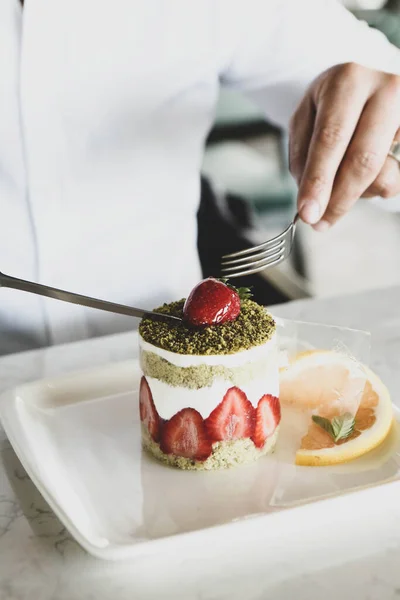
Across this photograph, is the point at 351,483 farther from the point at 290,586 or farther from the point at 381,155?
the point at 381,155

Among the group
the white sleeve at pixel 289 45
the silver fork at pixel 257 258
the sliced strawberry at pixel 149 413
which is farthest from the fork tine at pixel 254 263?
the white sleeve at pixel 289 45

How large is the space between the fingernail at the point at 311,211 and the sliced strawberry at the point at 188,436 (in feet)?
1.08

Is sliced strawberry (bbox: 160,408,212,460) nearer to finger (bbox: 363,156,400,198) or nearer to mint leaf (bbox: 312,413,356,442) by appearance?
mint leaf (bbox: 312,413,356,442)

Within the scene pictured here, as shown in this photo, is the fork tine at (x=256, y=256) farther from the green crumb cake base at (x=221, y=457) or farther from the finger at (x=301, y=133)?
the green crumb cake base at (x=221, y=457)

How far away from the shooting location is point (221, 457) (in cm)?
81

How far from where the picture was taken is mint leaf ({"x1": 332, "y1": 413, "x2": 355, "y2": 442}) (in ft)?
2.69

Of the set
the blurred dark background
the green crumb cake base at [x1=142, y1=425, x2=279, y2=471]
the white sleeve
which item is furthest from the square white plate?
the blurred dark background

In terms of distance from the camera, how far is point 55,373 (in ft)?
3.51

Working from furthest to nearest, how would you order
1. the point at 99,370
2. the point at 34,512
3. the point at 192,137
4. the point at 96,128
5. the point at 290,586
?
the point at 192,137 < the point at 96,128 < the point at 99,370 < the point at 34,512 < the point at 290,586

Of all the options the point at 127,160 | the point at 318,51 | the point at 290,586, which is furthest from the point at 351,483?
the point at 318,51

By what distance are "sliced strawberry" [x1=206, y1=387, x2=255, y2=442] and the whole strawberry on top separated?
0.08m

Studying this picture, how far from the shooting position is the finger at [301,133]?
44.1 inches

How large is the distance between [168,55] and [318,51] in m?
0.31

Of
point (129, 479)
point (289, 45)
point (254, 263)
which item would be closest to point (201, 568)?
point (129, 479)
